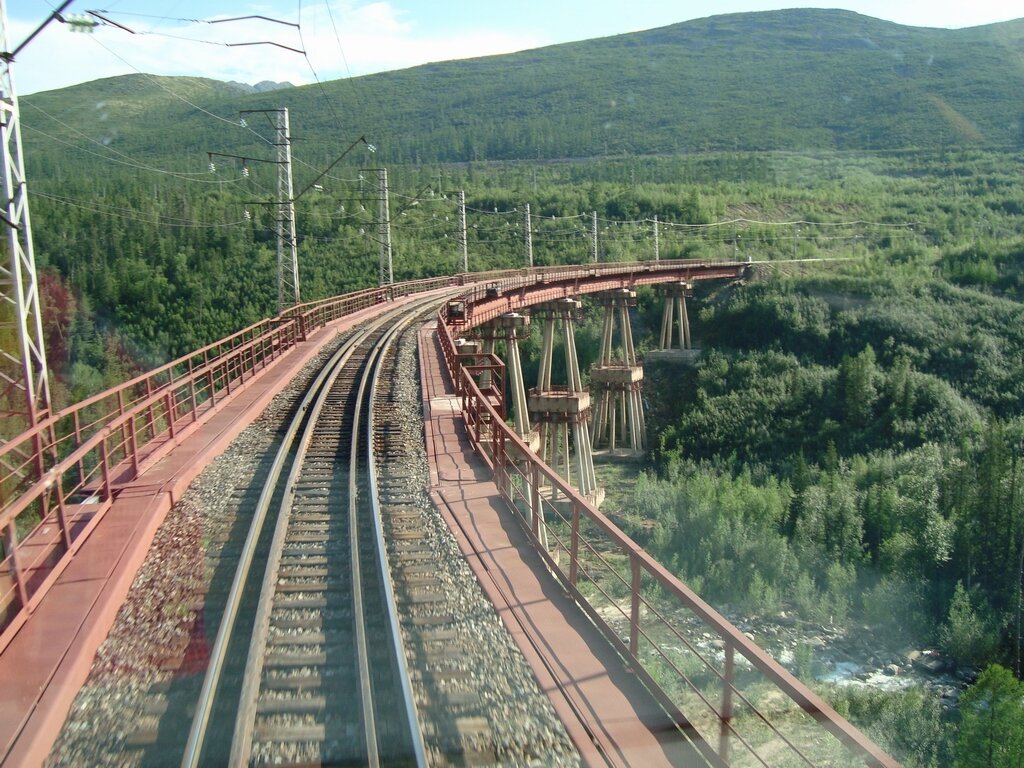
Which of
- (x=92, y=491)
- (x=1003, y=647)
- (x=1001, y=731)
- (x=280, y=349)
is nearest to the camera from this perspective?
(x=92, y=491)

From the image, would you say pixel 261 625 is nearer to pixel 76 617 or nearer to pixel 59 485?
pixel 76 617

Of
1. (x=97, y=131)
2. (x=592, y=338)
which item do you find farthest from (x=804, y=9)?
(x=592, y=338)

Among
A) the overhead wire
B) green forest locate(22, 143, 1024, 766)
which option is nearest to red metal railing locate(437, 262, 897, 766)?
green forest locate(22, 143, 1024, 766)

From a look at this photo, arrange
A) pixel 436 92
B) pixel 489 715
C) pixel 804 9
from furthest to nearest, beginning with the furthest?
pixel 804 9 → pixel 436 92 → pixel 489 715

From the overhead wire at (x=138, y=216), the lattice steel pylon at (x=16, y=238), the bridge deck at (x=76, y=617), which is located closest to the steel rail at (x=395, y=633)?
the bridge deck at (x=76, y=617)

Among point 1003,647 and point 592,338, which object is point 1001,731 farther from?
point 592,338

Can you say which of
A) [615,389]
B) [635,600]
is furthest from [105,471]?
[615,389]
